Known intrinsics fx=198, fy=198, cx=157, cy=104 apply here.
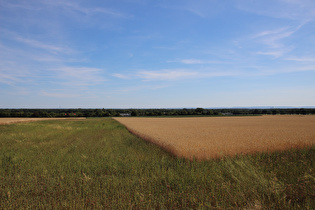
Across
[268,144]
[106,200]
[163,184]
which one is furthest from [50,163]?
[268,144]

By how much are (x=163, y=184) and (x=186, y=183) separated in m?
0.77

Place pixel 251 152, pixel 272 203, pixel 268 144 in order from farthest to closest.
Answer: pixel 268 144 < pixel 251 152 < pixel 272 203

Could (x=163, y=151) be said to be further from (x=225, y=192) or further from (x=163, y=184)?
(x=225, y=192)

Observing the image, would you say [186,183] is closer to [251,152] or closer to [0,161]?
[251,152]

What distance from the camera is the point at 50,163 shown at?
357 inches

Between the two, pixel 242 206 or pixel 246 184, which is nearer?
pixel 242 206

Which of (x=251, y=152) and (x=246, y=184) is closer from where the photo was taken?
(x=246, y=184)

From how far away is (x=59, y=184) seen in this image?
655 cm

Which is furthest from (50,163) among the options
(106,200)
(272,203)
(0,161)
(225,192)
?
(272,203)

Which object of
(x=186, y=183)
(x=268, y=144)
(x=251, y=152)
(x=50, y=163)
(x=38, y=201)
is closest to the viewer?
(x=38, y=201)

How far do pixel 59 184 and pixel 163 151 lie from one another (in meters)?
6.24

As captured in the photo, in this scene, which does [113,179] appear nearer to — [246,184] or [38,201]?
[38,201]

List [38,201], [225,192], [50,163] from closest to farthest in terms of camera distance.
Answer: [38,201] → [225,192] → [50,163]

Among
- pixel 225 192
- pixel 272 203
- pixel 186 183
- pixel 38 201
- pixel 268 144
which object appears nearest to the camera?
pixel 272 203
